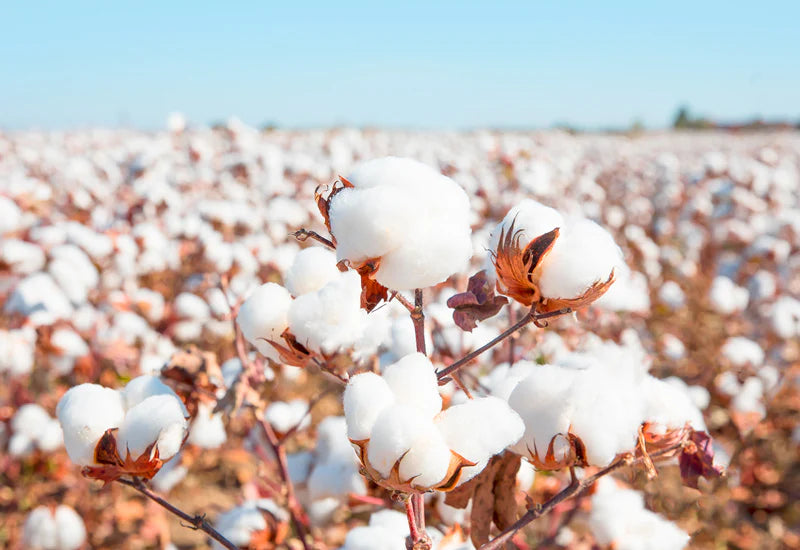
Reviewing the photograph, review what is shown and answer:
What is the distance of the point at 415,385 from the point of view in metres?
0.60

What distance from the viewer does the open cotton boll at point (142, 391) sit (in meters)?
0.85

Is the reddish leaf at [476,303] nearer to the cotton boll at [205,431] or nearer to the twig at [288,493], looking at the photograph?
the twig at [288,493]

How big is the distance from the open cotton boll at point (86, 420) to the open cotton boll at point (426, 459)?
16.0 inches

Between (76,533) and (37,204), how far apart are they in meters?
2.37

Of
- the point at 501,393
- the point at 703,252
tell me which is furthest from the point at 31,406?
the point at 703,252

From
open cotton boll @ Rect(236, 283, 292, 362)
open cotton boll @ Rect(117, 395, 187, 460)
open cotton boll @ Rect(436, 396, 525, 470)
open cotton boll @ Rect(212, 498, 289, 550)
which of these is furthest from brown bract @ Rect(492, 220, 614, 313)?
open cotton boll @ Rect(212, 498, 289, 550)

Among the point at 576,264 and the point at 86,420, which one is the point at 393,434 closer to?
the point at 576,264

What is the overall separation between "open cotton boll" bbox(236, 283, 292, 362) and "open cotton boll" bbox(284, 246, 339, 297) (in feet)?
0.08

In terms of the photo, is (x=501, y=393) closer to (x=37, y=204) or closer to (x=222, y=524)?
(x=222, y=524)

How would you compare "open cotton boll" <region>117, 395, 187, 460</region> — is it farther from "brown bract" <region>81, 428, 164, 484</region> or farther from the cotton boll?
the cotton boll

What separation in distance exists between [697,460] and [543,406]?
0.31m

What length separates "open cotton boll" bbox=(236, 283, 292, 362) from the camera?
75 cm

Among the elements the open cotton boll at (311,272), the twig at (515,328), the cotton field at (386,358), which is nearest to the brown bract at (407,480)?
the cotton field at (386,358)

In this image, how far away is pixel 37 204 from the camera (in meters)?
3.83
